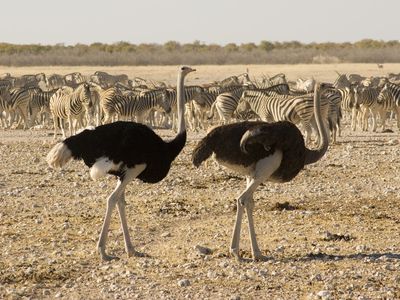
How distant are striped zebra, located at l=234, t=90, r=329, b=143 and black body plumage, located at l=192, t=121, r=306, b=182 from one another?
31.3 ft

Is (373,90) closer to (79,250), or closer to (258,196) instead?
(258,196)

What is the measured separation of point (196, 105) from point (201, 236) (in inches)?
612

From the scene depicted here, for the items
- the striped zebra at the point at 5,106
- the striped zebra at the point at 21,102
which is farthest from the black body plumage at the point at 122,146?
the striped zebra at the point at 5,106

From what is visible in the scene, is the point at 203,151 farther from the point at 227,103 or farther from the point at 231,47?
the point at 231,47

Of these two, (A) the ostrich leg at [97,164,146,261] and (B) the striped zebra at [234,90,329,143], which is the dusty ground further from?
(B) the striped zebra at [234,90,329,143]

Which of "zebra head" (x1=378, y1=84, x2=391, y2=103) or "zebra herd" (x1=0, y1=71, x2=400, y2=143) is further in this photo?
"zebra head" (x1=378, y1=84, x2=391, y2=103)

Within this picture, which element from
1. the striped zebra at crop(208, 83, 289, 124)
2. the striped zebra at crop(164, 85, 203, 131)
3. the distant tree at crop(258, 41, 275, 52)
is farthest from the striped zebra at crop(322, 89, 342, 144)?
the distant tree at crop(258, 41, 275, 52)

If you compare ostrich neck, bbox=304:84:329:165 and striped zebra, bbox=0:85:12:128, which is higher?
ostrich neck, bbox=304:84:329:165

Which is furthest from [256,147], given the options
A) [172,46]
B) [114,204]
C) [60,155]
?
[172,46]

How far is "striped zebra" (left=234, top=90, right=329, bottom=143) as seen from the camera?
2030 cm

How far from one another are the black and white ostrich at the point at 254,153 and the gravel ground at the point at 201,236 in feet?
1.49

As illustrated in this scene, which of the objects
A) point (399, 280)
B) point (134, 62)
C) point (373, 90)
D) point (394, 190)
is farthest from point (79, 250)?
point (134, 62)

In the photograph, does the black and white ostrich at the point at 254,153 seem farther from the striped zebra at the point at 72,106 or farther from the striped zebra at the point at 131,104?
the striped zebra at the point at 131,104

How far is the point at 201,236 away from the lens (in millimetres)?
10711
